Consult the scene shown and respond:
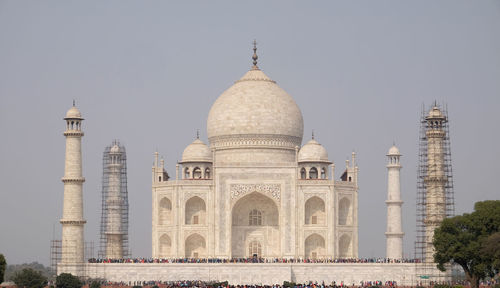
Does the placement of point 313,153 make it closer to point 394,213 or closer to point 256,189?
A: point 256,189

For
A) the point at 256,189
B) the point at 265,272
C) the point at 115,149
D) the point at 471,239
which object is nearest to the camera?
the point at 471,239

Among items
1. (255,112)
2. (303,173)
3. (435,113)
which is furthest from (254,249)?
(435,113)

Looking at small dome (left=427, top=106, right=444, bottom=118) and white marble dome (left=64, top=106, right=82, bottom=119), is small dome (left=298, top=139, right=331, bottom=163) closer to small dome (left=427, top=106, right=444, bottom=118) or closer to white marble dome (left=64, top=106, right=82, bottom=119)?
small dome (left=427, top=106, right=444, bottom=118)

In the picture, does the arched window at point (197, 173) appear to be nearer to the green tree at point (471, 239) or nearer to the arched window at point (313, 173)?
the arched window at point (313, 173)

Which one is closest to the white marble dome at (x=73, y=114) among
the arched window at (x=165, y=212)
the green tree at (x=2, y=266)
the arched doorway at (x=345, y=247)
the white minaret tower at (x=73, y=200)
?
the white minaret tower at (x=73, y=200)

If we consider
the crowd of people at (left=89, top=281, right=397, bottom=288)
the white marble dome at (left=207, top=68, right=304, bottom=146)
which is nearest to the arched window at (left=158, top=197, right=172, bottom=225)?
the white marble dome at (left=207, top=68, right=304, bottom=146)

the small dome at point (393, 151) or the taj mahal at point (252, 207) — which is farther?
the small dome at point (393, 151)

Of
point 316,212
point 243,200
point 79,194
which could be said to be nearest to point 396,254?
point 316,212
